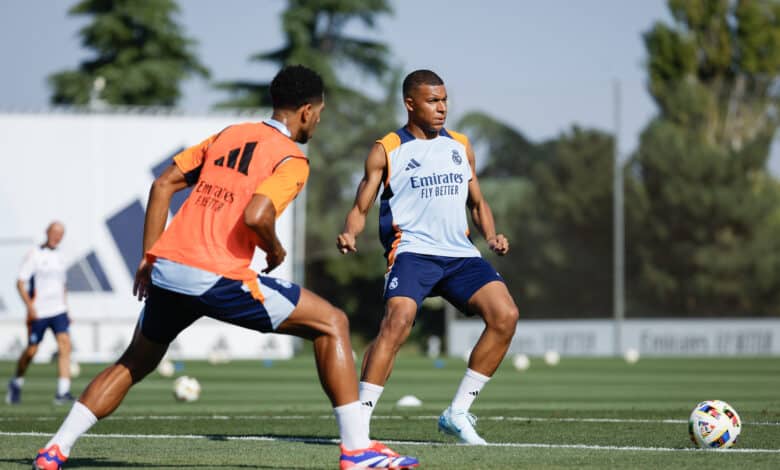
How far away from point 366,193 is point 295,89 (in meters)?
2.17

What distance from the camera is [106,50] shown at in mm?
53188

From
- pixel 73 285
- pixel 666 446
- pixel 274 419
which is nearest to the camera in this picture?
pixel 666 446

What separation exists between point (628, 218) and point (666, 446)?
104ft

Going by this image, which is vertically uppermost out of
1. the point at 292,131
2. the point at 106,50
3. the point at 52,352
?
the point at 106,50

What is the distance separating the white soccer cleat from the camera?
893 centimetres

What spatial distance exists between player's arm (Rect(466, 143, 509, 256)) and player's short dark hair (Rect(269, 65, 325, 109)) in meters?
2.53

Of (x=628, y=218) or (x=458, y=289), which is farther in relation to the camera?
(x=628, y=218)

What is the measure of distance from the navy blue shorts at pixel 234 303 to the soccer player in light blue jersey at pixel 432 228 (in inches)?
85.3

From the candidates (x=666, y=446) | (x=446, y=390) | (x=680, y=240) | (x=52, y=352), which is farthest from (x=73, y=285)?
(x=666, y=446)

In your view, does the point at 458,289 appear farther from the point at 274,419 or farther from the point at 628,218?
the point at 628,218

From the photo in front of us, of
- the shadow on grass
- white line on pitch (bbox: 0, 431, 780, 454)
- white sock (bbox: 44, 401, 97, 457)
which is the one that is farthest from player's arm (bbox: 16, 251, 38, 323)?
white sock (bbox: 44, 401, 97, 457)

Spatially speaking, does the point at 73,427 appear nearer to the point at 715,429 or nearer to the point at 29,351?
the point at 715,429

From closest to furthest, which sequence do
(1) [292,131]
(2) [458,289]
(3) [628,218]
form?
(1) [292,131]
(2) [458,289]
(3) [628,218]

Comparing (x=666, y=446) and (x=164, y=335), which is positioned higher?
(x=164, y=335)
